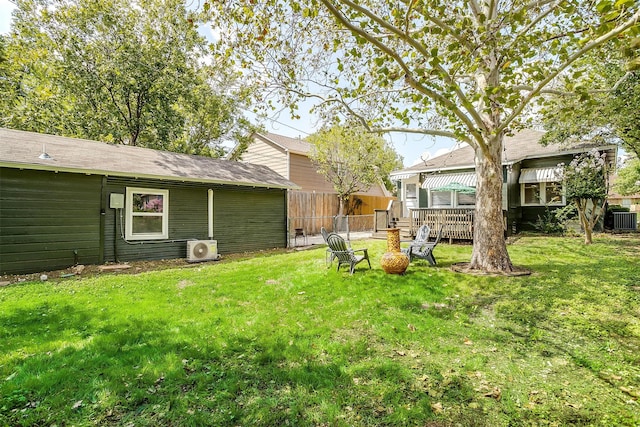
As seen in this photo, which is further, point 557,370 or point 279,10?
point 279,10

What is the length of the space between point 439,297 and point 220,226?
8.43 metres

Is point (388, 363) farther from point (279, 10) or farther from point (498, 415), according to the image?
point (279, 10)

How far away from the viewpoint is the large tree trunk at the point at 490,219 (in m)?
7.03

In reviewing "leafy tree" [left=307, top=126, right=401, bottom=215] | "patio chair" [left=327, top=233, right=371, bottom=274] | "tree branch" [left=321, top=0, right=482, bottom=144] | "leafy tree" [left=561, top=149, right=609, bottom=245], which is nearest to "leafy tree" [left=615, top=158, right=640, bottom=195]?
"leafy tree" [left=561, top=149, right=609, bottom=245]

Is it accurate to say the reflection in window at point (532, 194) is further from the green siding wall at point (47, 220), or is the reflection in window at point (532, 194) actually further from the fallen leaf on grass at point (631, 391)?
the green siding wall at point (47, 220)

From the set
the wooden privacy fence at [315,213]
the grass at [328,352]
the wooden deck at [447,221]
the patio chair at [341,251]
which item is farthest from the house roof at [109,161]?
the wooden deck at [447,221]

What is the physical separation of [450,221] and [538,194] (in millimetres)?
5747

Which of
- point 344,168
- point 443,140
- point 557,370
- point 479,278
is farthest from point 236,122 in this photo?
point 557,370

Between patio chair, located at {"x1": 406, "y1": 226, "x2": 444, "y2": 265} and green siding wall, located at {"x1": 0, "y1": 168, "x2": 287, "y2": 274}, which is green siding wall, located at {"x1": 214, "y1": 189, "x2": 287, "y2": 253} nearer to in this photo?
green siding wall, located at {"x1": 0, "y1": 168, "x2": 287, "y2": 274}

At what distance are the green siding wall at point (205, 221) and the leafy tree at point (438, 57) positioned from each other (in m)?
5.19

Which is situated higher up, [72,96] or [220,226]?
[72,96]

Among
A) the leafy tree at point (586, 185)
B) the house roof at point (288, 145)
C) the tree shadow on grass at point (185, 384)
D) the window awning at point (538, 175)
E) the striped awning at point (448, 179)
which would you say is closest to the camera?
the tree shadow on grass at point (185, 384)

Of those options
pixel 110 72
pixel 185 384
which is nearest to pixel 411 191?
pixel 110 72

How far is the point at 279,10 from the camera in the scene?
5645 millimetres
